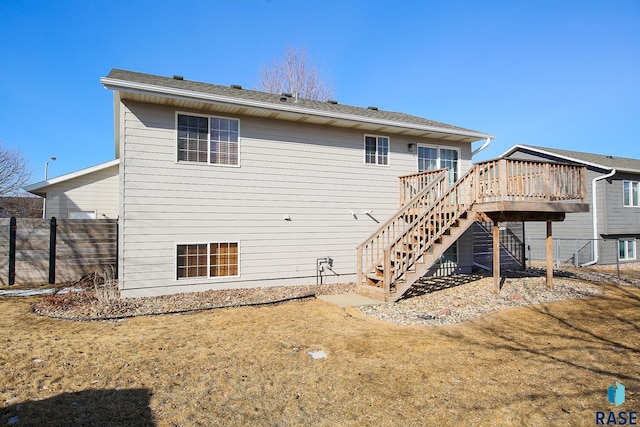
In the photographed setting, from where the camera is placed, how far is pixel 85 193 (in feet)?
42.5

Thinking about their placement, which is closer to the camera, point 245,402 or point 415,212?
point 245,402

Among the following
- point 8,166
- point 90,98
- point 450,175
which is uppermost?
point 90,98

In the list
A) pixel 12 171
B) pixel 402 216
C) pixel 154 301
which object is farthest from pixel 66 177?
pixel 12 171

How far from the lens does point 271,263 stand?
30.6ft

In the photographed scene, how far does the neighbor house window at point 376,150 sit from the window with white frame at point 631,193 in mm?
13461

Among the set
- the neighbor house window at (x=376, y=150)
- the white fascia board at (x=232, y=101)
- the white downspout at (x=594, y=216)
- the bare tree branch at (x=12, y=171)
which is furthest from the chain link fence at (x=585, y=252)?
the bare tree branch at (x=12, y=171)

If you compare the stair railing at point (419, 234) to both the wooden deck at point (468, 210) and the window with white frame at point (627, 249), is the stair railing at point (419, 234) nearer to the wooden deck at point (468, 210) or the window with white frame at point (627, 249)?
the wooden deck at point (468, 210)

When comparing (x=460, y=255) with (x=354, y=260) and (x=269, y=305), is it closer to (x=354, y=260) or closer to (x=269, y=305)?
(x=354, y=260)

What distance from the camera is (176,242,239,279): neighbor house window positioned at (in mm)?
8445

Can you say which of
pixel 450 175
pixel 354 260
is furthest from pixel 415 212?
pixel 450 175

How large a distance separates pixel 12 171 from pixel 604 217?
114 feet

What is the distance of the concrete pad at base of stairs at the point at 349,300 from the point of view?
295 inches

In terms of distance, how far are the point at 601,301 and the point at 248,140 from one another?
29.8 ft

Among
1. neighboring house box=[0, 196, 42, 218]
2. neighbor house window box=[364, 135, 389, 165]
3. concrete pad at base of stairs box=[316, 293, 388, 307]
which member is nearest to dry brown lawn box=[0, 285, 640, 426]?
concrete pad at base of stairs box=[316, 293, 388, 307]
